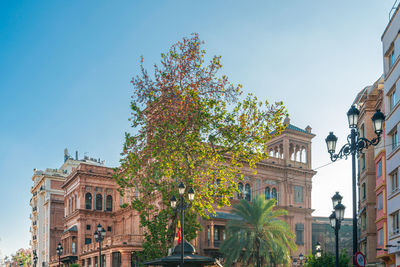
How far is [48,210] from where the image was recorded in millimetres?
81562

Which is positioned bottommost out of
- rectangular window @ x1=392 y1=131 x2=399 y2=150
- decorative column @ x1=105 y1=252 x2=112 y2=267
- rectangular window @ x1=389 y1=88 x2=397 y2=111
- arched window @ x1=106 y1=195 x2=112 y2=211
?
decorative column @ x1=105 y1=252 x2=112 y2=267

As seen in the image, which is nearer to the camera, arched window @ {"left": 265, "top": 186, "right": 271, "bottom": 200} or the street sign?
the street sign

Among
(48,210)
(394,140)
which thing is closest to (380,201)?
(394,140)

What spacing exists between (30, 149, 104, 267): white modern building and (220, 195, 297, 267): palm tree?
43.4 m

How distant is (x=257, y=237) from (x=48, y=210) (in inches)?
1906

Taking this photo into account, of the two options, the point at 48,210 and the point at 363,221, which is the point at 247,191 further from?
the point at 48,210

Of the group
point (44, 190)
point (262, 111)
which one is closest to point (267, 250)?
point (262, 111)

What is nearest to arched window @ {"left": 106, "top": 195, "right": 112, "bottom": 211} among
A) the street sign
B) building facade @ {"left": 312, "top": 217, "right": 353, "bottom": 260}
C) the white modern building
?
the white modern building

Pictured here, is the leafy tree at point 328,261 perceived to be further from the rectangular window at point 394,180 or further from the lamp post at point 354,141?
the lamp post at point 354,141

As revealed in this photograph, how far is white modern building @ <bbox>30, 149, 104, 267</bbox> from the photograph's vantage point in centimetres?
7925

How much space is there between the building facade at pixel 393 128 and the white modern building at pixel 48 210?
60.1 metres

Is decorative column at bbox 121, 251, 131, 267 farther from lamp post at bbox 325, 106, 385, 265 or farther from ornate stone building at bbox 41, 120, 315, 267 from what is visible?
lamp post at bbox 325, 106, 385, 265

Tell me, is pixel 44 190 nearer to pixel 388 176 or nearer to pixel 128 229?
pixel 128 229

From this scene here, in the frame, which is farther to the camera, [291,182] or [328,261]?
[291,182]
